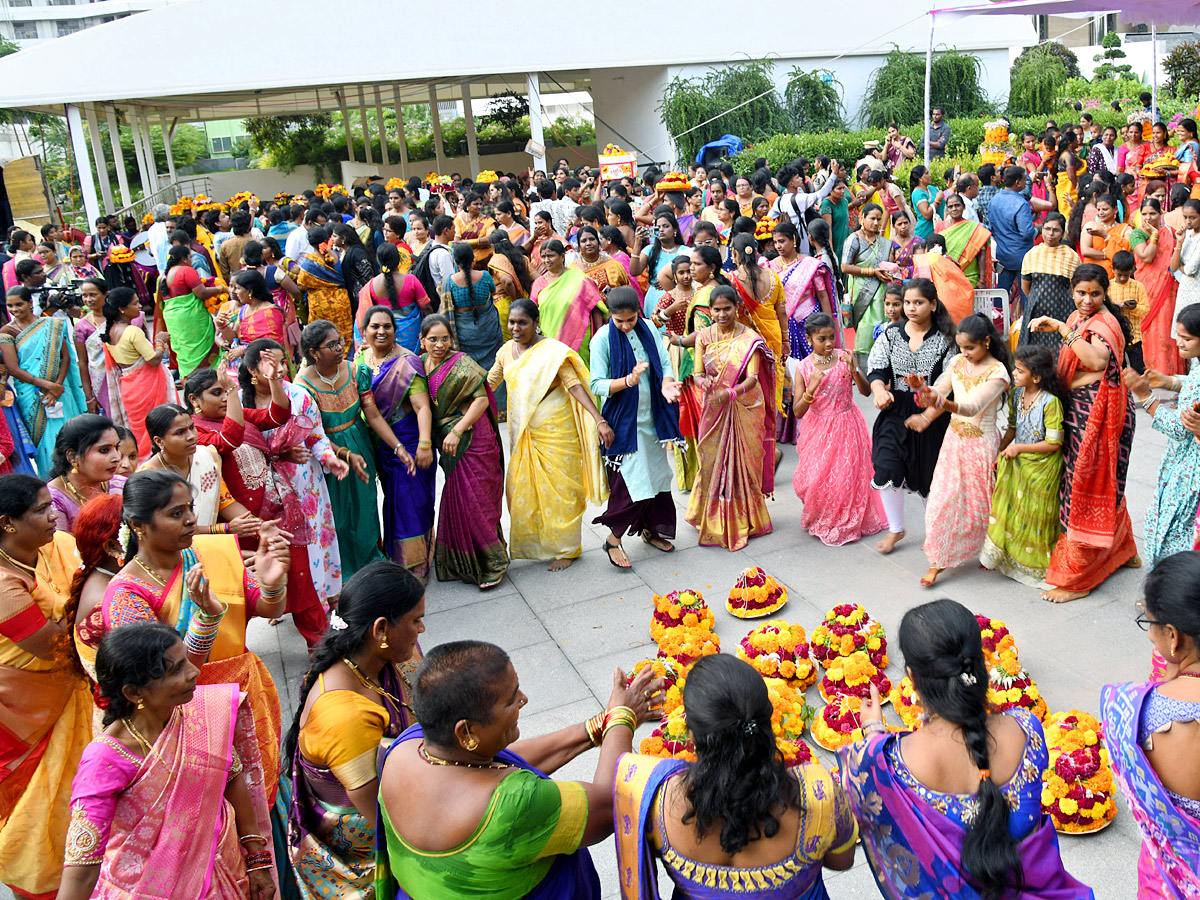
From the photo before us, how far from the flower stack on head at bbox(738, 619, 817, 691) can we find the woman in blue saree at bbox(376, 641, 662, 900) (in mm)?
2077

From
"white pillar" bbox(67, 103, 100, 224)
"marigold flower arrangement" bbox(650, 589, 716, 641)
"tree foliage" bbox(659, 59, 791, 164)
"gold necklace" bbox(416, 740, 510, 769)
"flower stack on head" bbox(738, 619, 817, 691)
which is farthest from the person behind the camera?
"tree foliage" bbox(659, 59, 791, 164)

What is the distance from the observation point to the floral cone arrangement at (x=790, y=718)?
139 inches

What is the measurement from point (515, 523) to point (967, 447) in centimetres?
237

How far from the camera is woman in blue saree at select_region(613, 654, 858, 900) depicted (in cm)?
196

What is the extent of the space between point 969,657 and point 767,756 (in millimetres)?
506

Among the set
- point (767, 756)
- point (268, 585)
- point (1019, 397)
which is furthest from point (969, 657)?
point (1019, 397)

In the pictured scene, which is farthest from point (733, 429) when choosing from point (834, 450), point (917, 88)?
point (917, 88)

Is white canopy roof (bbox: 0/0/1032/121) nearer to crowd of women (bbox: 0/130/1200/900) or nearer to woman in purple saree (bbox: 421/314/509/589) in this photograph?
crowd of women (bbox: 0/130/1200/900)

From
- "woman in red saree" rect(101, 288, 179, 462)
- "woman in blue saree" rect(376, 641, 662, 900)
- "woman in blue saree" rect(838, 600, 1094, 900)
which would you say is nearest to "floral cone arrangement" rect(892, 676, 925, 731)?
"woman in blue saree" rect(838, 600, 1094, 900)

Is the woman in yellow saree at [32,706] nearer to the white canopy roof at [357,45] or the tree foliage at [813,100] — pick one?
the white canopy roof at [357,45]

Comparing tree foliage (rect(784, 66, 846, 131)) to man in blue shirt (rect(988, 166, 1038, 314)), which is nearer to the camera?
man in blue shirt (rect(988, 166, 1038, 314))

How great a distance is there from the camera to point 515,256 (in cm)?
766

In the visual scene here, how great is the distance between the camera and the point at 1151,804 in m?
2.25

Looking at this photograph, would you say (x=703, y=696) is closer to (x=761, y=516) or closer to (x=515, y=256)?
(x=761, y=516)
